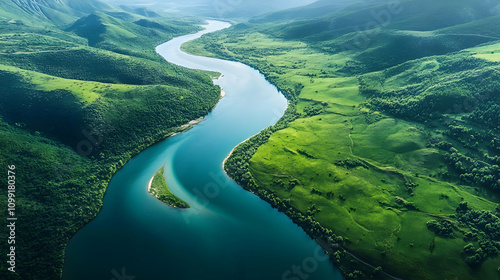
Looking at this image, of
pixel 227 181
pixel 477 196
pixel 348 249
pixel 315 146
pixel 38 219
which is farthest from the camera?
pixel 315 146

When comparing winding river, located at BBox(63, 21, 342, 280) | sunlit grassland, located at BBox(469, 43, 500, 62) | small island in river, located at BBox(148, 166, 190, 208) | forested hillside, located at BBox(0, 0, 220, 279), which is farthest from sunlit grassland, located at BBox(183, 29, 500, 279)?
forested hillside, located at BBox(0, 0, 220, 279)

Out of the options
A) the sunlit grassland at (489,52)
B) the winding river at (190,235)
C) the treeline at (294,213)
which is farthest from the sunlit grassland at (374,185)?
the sunlit grassland at (489,52)

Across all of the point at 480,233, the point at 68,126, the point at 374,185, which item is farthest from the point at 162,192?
the point at 480,233

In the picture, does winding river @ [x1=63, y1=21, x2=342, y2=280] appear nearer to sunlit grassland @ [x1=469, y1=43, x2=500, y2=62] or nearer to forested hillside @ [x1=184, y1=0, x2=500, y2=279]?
forested hillside @ [x1=184, y1=0, x2=500, y2=279]

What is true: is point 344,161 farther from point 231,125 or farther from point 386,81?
point 386,81

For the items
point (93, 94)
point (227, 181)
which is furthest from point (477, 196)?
point (93, 94)

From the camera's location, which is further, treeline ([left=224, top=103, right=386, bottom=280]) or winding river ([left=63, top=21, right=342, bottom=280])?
winding river ([left=63, top=21, right=342, bottom=280])

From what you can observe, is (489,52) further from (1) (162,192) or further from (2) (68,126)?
(2) (68,126)
